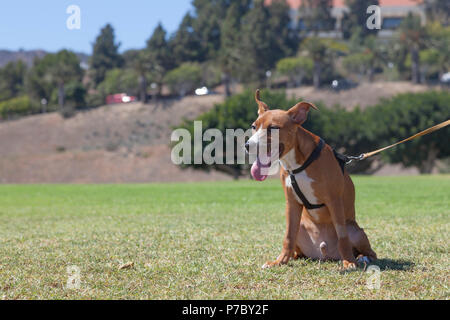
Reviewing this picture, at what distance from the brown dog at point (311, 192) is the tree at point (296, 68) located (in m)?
124

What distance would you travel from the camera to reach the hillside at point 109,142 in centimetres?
10150

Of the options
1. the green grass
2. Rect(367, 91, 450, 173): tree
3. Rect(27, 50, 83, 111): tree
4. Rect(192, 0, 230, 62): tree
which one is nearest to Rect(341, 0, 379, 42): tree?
Rect(192, 0, 230, 62): tree

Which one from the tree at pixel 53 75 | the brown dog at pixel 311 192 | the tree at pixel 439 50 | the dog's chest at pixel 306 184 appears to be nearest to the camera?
the brown dog at pixel 311 192

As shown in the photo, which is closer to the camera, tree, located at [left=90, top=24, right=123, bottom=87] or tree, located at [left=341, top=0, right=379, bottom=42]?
tree, located at [left=341, top=0, right=379, bottom=42]

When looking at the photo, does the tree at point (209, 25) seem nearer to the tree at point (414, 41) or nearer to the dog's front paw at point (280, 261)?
the tree at point (414, 41)

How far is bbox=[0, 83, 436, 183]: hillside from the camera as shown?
102 metres

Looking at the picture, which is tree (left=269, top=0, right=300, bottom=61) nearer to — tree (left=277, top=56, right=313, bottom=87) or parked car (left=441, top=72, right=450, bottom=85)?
tree (left=277, top=56, right=313, bottom=87)

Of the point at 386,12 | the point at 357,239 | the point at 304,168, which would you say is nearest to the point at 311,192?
the point at 304,168

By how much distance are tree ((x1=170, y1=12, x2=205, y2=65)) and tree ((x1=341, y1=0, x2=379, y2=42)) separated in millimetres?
42271

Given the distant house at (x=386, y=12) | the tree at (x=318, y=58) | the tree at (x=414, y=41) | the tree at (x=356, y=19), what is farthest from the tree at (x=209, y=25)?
the tree at (x=414, y=41)

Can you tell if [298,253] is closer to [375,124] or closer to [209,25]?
[375,124]

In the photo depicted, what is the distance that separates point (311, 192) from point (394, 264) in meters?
1.76

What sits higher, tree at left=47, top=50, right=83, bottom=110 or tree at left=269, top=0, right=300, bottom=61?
tree at left=269, top=0, right=300, bottom=61

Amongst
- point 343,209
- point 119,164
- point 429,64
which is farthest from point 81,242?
point 429,64
